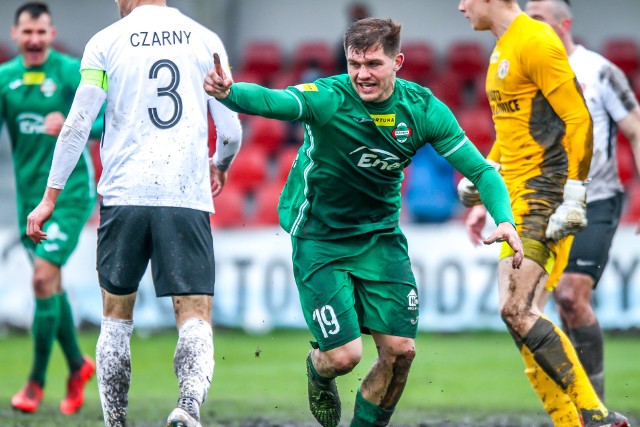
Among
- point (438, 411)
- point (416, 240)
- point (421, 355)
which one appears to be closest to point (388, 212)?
point (438, 411)

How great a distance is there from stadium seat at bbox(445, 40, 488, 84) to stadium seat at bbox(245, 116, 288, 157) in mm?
2938

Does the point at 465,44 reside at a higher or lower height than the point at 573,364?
higher

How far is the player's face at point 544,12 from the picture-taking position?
7.84 meters

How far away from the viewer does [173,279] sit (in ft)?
19.4

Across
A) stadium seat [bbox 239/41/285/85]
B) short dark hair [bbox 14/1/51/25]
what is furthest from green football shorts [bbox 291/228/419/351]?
stadium seat [bbox 239/41/285/85]

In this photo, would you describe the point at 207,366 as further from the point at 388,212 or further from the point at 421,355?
the point at 421,355

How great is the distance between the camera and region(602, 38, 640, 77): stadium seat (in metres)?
17.5

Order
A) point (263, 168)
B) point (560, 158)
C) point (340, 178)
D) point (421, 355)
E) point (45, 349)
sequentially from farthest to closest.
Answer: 1. point (263, 168)
2. point (421, 355)
3. point (45, 349)
4. point (560, 158)
5. point (340, 178)

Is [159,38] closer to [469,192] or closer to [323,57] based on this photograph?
[469,192]

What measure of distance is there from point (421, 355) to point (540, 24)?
591 cm

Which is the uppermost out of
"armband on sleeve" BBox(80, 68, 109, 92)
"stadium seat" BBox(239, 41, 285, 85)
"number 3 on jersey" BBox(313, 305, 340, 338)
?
"stadium seat" BBox(239, 41, 285, 85)

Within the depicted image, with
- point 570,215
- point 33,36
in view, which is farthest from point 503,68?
point 33,36

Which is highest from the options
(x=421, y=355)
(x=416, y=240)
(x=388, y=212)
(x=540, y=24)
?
(x=540, y=24)

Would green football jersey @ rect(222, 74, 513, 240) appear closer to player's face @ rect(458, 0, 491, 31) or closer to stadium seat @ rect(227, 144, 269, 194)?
player's face @ rect(458, 0, 491, 31)
